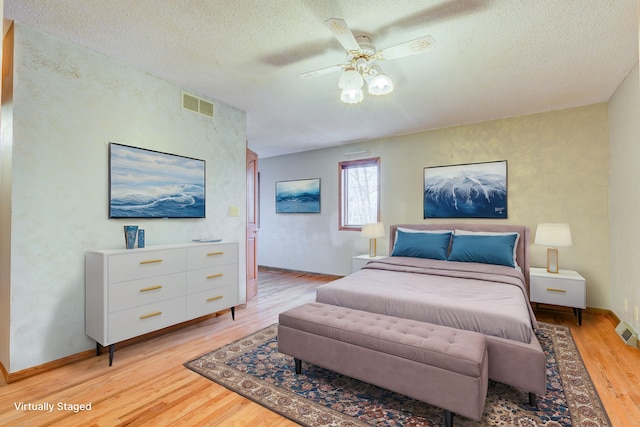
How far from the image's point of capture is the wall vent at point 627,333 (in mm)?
2910

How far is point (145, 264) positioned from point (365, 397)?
2014mm

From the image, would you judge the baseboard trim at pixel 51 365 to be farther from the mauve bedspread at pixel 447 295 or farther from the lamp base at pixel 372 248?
the lamp base at pixel 372 248

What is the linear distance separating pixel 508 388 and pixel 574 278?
1.86 meters

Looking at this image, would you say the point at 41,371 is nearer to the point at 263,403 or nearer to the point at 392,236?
the point at 263,403

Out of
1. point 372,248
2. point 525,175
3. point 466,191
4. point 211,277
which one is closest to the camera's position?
point 211,277

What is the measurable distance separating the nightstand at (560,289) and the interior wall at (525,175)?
0.49 m

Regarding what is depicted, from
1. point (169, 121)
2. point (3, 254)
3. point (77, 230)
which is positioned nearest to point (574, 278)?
point (169, 121)

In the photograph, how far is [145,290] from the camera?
2797 millimetres

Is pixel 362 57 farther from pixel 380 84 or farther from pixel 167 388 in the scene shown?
pixel 167 388

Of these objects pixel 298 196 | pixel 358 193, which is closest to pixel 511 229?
pixel 358 193

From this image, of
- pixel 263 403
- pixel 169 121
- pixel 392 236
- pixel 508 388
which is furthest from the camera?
pixel 392 236

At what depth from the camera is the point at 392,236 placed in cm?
483

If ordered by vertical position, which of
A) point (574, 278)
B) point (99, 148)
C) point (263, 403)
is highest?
point (99, 148)

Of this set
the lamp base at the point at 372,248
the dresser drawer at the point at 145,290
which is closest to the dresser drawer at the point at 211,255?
the dresser drawer at the point at 145,290
